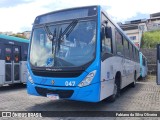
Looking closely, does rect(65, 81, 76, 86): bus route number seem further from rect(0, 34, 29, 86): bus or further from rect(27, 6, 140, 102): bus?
rect(0, 34, 29, 86): bus

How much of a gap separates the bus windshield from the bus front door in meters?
5.13

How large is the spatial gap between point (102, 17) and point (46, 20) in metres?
1.80

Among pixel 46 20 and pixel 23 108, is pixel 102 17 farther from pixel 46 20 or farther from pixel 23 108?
pixel 23 108

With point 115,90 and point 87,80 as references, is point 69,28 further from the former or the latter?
point 115,90

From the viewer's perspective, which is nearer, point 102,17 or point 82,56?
point 82,56

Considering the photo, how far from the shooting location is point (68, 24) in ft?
24.3

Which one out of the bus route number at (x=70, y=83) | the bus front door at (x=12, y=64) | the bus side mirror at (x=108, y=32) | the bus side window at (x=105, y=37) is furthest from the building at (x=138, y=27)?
the bus route number at (x=70, y=83)

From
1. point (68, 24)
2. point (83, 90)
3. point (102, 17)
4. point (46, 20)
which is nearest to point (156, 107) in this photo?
point (83, 90)

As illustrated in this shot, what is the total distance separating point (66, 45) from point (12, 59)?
21.0 ft

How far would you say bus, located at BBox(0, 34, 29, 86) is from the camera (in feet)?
39.7

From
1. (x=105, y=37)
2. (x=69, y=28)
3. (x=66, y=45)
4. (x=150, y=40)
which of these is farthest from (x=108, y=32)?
(x=150, y=40)

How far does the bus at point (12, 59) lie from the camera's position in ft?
39.7

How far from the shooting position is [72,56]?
7.08 meters

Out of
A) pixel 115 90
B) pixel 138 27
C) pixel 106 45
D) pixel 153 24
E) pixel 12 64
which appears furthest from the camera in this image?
pixel 153 24
